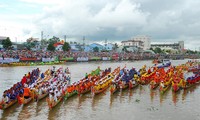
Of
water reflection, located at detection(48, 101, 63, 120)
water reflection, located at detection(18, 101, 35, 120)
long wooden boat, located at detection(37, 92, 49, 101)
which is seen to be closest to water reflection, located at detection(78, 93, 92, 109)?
water reflection, located at detection(48, 101, 63, 120)

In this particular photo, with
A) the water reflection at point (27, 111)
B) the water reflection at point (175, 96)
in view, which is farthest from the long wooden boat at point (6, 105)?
the water reflection at point (175, 96)

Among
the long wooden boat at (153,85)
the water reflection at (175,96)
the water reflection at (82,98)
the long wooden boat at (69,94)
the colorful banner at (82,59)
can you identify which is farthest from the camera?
the colorful banner at (82,59)

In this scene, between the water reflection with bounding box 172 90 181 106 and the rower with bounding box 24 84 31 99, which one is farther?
the water reflection with bounding box 172 90 181 106

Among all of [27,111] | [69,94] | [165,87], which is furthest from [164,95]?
[27,111]

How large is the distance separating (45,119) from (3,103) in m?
2.59

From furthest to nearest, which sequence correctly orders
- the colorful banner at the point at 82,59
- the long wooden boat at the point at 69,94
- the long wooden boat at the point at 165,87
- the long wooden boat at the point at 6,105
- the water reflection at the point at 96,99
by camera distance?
1. the colorful banner at the point at 82,59
2. the long wooden boat at the point at 165,87
3. the long wooden boat at the point at 69,94
4. the water reflection at the point at 96,99
5. the long wooden boat at the point at 6,105

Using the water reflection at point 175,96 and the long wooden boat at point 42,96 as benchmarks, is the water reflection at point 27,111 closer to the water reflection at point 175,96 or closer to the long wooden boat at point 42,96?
the long wooden boat at point 42,96

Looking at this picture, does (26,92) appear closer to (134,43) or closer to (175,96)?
(175,96)

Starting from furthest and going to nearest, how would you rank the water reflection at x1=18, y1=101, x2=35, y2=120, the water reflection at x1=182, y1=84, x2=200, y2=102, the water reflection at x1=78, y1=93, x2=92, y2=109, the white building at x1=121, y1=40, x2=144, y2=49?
1. the white building at x1=121, y1=40, x2=144, y2=49
2. the water reflection at x1=182, y1=84, x2=200, y2=102
3. the water reflection at x1=78, y1=93, x2=92, y2=109
4. the water reflection at x1=18, y1=101, x2=35, y2=120

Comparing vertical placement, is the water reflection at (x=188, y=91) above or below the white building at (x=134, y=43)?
below

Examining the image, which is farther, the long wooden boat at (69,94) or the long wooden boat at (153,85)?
the long wooden boat at (153,85)

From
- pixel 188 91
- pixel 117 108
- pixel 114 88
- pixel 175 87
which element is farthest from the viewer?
pixel 188 91

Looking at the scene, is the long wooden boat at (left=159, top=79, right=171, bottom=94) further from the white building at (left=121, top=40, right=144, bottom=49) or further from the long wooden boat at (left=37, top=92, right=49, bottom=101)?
the white building at (left=121, top=40, right=144, bottom=49)

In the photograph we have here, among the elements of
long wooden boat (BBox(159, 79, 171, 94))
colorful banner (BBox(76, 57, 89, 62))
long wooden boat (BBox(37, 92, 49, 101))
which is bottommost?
long wooden boat (BBox(37, 92, 49, 101))
